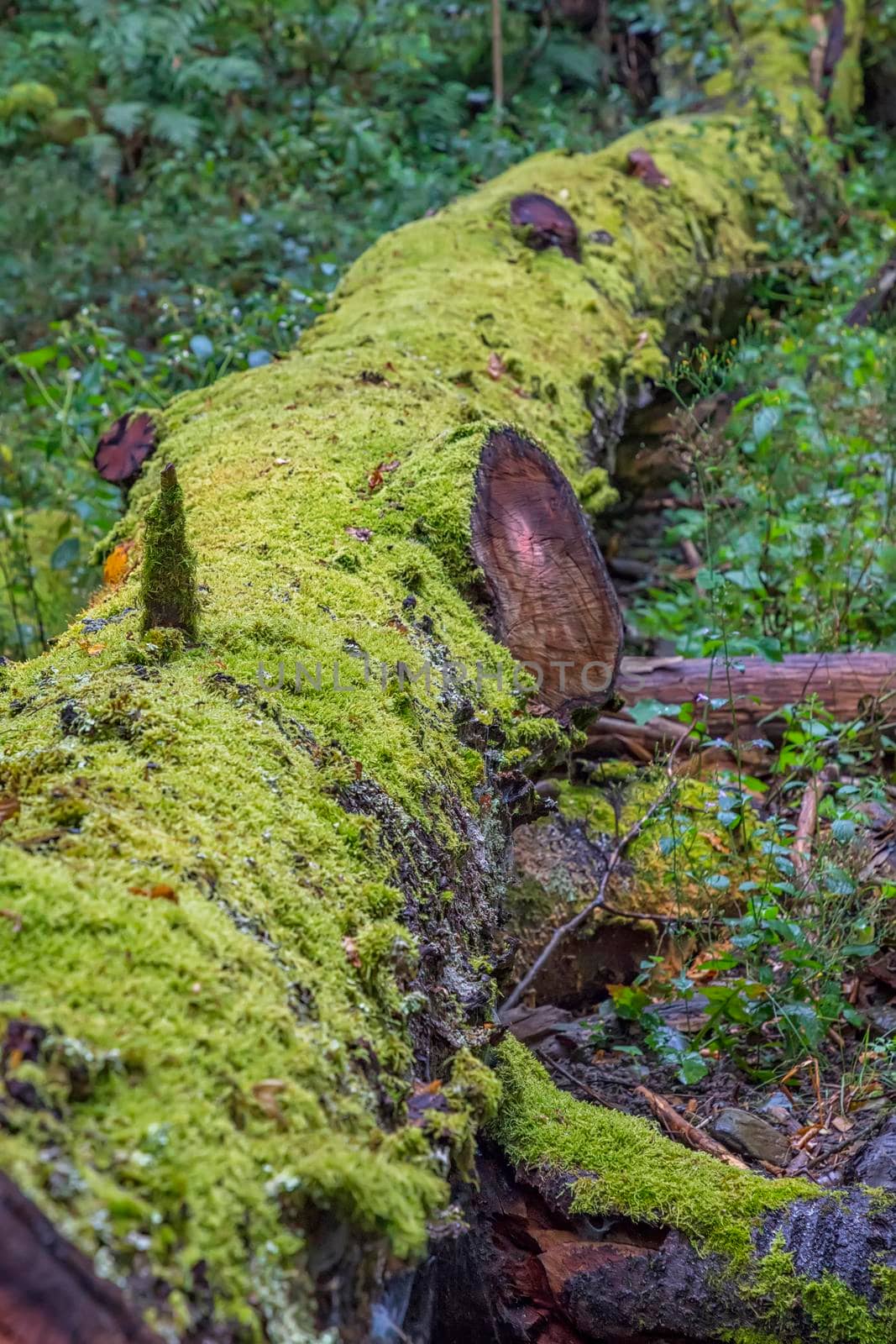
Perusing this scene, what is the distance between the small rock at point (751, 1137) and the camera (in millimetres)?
2373

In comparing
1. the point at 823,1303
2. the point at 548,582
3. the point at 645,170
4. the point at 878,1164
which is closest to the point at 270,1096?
the point at 823,1303

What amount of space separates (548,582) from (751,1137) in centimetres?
135

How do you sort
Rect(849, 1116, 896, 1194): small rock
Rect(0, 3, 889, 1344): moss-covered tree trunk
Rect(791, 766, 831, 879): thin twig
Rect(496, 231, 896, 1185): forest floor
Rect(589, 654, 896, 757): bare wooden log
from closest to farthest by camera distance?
1. Rect(0, 3, 889, 1344): moss-covered tree trunk
2. Rect(849, 1116, 896, 1194): small rock
3. Rect(496, 231, 896, 1185): forest floor
4. Rect(791, 766, 831, 879): thin twig
5. Rect(589, 654, 896, 757): bare wooden log

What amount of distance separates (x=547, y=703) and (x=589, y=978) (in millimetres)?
1033

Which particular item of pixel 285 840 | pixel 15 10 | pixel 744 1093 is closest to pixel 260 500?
pixel 285 840

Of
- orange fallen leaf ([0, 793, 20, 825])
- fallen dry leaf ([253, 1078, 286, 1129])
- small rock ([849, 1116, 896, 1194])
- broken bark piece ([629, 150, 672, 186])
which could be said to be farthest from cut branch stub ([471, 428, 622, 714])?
broken bark piece ([629, 150, 672, 186])

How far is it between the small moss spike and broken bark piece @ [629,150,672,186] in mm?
4733

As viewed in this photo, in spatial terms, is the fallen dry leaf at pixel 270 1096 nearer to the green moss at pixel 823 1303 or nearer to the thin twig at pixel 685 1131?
the green moss at pixel 823 1303

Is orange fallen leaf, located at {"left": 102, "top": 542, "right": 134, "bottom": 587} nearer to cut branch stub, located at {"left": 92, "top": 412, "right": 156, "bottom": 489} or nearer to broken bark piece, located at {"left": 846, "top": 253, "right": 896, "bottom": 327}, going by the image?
cut branch stub, located at {"left": 92, "top": 412, "right": 156, "bottom": 489}

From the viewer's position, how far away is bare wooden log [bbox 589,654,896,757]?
3619 mm

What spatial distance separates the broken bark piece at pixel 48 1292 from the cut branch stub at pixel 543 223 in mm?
4582

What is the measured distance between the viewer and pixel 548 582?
8.85 feet

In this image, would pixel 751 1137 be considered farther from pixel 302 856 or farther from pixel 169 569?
pixel 169 569

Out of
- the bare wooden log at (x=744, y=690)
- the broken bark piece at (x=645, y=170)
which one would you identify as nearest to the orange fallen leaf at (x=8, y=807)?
the bare wooden log at (x=744, y=690)
